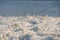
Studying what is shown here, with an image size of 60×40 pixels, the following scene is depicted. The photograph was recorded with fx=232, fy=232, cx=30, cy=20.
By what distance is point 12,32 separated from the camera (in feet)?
29.3

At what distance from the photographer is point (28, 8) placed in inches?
515

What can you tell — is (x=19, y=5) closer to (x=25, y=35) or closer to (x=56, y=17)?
(x=56, y=17)

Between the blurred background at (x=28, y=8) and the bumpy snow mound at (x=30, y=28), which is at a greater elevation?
the blurred background at (x=28, y=8)

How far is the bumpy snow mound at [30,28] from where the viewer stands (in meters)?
8.34

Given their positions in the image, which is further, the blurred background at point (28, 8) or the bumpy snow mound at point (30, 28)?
the blurred background at point (28, 8)

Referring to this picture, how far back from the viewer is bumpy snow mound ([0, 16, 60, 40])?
834 cm

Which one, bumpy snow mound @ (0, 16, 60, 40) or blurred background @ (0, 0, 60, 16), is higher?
blurred background @ (0, 0, 60, 16)

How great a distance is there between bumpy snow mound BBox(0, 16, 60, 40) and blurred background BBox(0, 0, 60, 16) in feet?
2.82

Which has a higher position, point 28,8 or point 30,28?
point 28,8

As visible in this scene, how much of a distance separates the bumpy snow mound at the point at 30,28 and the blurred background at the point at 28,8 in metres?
0.86

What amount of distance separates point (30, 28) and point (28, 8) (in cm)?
367

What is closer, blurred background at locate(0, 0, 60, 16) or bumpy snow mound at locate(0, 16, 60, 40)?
bumpy snow mound at locate(0, 16, 60, 40)

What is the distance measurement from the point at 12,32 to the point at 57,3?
19.1 feet

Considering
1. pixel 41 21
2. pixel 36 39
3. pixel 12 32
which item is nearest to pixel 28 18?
pixel 41 21
